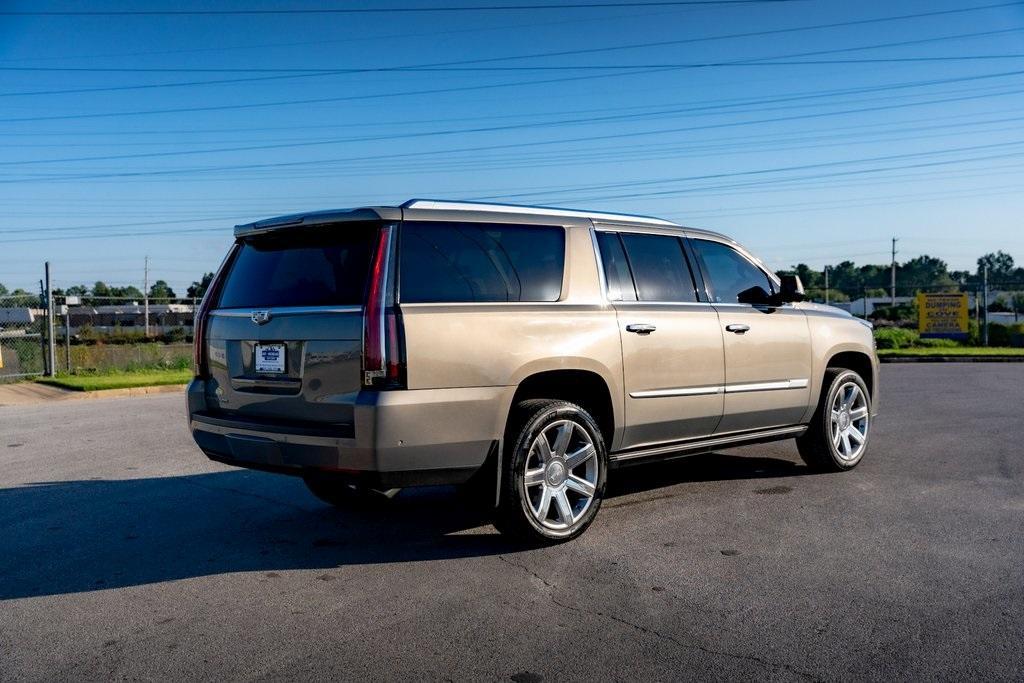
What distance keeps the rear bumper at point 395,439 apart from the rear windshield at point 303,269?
0.64m

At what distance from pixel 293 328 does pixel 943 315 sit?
1069 inches

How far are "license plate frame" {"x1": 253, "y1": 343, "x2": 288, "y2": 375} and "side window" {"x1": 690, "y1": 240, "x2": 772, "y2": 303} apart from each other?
3244mm

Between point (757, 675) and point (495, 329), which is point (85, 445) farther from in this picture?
point (757, 675)

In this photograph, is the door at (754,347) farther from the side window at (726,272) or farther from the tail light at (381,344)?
the tail light at (381,344)

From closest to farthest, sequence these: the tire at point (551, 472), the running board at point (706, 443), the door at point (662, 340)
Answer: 1. the tire at point (551, 472)
2. the door at point (662, 340)
3. the running board at point (706, 443)

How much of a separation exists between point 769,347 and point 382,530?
3.20 m

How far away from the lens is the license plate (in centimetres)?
523

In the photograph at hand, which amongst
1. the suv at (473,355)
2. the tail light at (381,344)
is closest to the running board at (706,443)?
the suv at (473,355)

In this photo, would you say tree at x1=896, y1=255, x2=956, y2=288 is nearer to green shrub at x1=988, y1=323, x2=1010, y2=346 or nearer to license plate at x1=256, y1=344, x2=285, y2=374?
green shrub at x1=988, y1=323, x2=1010, y2=346

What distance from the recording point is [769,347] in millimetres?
7066

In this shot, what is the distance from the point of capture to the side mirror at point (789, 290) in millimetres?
7231

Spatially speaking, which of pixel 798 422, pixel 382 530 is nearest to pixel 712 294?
pixel 798 422

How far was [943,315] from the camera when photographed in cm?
2827

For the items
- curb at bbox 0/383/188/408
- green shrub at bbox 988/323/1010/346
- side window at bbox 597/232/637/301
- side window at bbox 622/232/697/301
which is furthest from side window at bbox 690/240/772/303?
green shrub at bbox 988/323/1010/346
